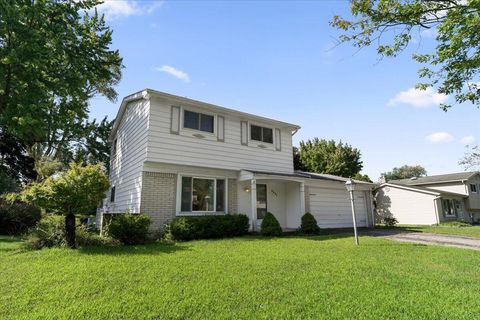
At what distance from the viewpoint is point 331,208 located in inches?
632

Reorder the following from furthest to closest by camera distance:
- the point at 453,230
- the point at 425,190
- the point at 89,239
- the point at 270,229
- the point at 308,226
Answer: the point at 425,190 → the point at 453,230 → the point at 308,226 → the point at 270,229 → the point at 89,239

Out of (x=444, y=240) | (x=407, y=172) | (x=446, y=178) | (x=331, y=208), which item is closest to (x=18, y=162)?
Result: (x=331, y=208)

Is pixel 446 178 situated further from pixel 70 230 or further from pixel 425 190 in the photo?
pixel 70 230

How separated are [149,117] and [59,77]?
286 inches

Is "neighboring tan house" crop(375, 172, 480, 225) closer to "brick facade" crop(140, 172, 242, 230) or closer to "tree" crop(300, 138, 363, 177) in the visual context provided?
"tree" crop(300, 138, 363, 177)

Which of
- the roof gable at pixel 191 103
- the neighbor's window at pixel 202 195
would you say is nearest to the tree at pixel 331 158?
the roof gable at pixel 191 103

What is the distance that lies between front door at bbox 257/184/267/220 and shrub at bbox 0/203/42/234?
39.7ft

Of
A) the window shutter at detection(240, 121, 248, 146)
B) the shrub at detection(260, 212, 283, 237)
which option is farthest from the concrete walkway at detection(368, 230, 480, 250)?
the window shutter at detection(240, 121, 248, 146)

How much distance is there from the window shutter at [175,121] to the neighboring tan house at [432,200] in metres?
21.7

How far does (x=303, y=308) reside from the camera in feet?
12.5

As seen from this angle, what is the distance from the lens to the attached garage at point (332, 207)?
50.3ft

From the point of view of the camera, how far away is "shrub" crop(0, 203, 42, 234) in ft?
48.4

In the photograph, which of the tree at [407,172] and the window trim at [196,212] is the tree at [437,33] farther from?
the tree at [407,172]

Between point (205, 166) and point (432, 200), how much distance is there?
840 inches
